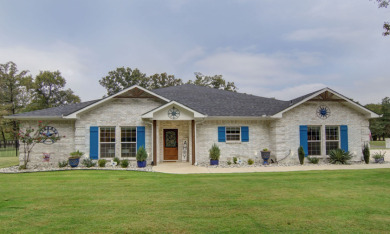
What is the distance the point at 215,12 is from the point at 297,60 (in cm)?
977

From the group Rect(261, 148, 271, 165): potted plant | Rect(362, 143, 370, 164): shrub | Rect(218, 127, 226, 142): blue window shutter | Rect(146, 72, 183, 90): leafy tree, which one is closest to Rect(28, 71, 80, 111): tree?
Rect(146, 72, 183, 90): leafy tree

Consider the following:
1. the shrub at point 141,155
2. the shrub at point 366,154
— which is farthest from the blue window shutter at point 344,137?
the shrub at point 141,155

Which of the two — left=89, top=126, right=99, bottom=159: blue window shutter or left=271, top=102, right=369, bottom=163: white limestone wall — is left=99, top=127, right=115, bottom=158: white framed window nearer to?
left=89, top=126, right=99, bottom=159: blue window shutter

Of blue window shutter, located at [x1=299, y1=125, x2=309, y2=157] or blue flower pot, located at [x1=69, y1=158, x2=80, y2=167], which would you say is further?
blue window shutter, located at [x1=299, y1=125, x2=309, y2=157]

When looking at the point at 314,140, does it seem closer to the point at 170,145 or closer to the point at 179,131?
the point at 179,131

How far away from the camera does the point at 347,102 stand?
14.3m

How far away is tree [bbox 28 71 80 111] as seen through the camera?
115 ft

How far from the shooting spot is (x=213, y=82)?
37.8 meters

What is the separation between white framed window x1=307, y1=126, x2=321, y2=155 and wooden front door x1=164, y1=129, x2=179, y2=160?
8279 mm

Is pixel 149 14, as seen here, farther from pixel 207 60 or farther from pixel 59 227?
pixel 59 227

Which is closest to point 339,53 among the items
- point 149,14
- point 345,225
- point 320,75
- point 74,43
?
point 320,75

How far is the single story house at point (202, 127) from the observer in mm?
13703

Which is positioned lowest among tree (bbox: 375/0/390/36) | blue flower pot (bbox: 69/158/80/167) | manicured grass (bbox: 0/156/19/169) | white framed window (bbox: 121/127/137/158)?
manicured grass (bbox: 0/156/19/169)

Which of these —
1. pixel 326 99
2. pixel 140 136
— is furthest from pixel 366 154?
pixel 140 136
